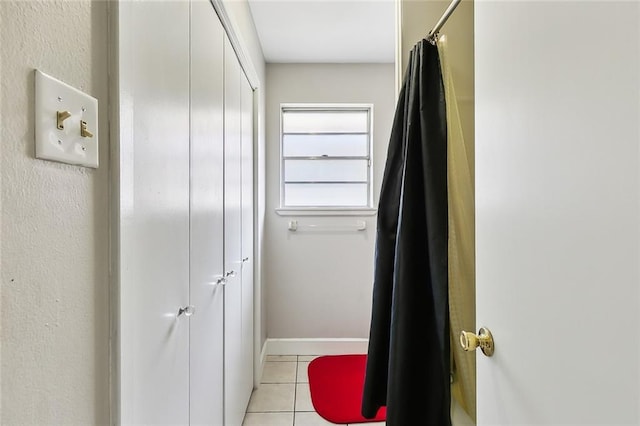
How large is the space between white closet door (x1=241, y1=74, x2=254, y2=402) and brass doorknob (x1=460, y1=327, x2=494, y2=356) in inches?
54.7

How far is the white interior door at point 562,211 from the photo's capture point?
446 millimetres

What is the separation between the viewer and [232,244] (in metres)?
1.68

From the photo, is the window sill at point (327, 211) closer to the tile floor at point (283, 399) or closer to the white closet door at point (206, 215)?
the tile floor at point (283, 399)

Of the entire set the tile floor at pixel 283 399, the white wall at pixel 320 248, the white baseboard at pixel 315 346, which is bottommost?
the tile floor at pixel 283 399

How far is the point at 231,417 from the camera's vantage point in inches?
63.6

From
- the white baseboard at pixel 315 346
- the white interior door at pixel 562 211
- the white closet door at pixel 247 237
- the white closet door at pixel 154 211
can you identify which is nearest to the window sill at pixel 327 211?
the white closet door at pixel 247 237

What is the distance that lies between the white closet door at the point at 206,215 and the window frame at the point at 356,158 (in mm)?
1371

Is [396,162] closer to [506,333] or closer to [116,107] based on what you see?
[506,333]

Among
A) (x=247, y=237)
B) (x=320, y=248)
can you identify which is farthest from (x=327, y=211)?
(x=247, y=237)

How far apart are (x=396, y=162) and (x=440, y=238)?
0.41 m

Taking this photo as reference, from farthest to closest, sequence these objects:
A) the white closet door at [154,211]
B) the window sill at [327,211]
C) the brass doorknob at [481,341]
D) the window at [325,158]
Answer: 1. the window at [325,158]
2. the window sill at [327,211]
3. the brass doorknob at [481,341]
4. the white closet door at [154,211]

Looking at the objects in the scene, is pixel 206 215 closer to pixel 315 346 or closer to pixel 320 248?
pixel 320 248

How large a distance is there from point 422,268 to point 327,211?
1.59m

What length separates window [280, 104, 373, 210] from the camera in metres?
2.92
